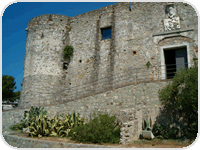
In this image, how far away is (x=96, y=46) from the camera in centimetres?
1461

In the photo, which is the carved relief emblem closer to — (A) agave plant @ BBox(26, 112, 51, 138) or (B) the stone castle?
(B) the stone castle

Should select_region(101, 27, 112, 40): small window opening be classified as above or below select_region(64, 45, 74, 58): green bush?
above

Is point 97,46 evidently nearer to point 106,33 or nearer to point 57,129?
point 106,33

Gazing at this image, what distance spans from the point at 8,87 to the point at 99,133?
66.1 ft

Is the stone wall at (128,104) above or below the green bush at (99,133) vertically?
above

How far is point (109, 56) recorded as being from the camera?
45.5 feet

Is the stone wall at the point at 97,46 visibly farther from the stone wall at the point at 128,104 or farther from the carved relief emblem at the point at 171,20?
the stone wall at the point at 128,104

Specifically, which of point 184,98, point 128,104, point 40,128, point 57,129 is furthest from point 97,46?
point 184,98

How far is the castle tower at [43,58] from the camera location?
14.5m

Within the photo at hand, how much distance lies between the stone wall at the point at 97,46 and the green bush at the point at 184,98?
3.23m

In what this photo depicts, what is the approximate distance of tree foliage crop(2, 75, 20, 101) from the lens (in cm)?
2362

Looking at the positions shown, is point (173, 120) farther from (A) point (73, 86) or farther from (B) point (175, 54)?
(A) point (73, 86)

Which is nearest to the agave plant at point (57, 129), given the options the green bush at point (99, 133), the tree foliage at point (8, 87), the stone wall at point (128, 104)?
the green bush at point (99, 133)

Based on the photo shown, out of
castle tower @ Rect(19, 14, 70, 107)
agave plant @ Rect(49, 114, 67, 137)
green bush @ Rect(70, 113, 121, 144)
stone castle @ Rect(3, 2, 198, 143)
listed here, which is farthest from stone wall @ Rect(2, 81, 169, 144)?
castle tower @ Rect(19, 14, 70, 107)
